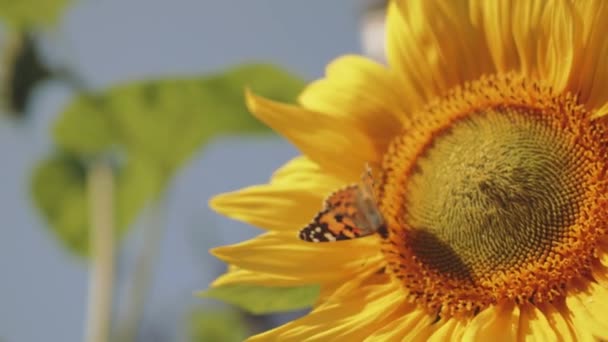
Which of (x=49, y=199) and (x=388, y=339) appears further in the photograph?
(x=49, y=199)

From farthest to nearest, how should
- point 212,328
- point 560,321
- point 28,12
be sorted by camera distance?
point 212,328, point 28,12, point 560,321

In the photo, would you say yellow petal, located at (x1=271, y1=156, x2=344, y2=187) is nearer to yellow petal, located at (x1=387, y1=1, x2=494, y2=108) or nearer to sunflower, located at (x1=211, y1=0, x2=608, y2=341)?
sunflower, located at (x1=211, y1=0, x2=608, y2=341)

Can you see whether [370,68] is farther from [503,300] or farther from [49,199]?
[49,199]

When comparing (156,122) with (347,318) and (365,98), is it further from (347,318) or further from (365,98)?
(347,318)

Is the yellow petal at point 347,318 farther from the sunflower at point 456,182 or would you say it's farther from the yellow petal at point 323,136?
the yellow petal at point 323,136

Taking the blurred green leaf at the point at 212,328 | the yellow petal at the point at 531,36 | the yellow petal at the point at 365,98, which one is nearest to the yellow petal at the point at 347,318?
the yellow petal at the point at 365,98

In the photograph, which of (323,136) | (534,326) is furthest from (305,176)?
(534,326)

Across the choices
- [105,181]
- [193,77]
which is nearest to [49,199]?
[105,181]
